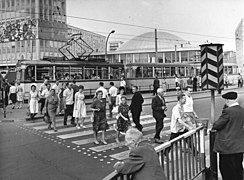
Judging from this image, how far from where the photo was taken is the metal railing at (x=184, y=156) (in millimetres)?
2730

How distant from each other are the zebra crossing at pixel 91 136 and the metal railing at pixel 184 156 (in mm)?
1633

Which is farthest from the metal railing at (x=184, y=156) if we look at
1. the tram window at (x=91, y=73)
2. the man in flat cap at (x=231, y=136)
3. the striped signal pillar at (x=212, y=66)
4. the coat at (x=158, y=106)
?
the tram window at (x=91, y=73)

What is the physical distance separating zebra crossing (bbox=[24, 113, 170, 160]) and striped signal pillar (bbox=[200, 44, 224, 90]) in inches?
72.7

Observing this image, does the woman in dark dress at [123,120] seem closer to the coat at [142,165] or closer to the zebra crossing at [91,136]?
the zebra crossing at [91,136]

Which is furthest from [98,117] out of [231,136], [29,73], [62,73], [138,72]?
[138,72]

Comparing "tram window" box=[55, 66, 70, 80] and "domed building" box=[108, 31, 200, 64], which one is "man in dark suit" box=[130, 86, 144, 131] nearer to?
"tram window" box=[55, 66, 70, 80]

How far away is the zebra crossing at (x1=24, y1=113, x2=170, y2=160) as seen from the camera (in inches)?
207

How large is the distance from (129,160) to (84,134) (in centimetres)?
490

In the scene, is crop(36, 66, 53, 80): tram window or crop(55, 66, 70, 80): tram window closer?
crop(36, 66, 53, 80): tram window

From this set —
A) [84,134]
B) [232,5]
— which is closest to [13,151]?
[84,134]

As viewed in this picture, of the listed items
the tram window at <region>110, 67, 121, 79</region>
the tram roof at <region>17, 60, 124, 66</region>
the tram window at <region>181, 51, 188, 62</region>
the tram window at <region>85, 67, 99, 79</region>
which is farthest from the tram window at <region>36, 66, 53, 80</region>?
the tram window at <region>181, 51, 188, 62</region>

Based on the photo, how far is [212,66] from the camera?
4398mm

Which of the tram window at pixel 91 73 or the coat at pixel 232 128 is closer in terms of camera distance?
the coat at pixel 232 128

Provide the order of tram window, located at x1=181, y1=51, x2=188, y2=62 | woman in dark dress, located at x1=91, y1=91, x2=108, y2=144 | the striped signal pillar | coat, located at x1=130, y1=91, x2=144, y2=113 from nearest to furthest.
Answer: the striped signal pillar, woman in dark dress, located at x1=91, y1=91, x2=108, y2=144, coat, located at x1=130, y1=91, x2=144, y2=113, tram window, located at x1=181, y1=51, x2=188, y2=62
